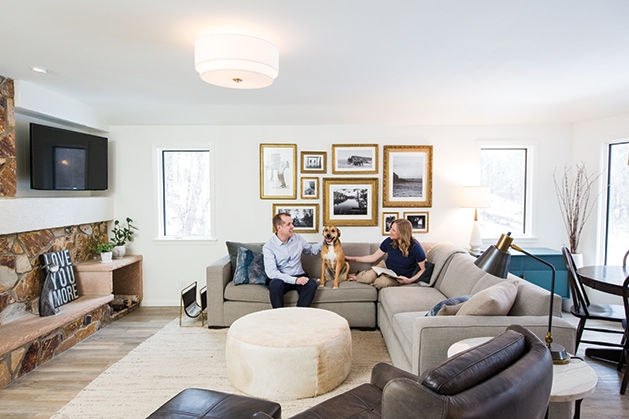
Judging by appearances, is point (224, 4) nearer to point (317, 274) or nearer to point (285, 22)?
point (285, 22)

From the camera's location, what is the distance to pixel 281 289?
3.87 m

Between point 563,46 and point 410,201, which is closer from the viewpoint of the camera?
point 563,46

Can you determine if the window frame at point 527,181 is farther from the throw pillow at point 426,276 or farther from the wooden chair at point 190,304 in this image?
the wooden chair at point 190,304

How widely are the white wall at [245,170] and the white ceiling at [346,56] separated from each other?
0.87 feet

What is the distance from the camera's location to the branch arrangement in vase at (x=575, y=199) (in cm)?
469

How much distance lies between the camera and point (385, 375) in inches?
77.8

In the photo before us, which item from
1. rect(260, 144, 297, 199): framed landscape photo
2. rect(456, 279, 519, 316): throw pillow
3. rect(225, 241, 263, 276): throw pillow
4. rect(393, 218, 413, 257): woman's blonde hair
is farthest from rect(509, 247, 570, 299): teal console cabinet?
rect(225, 241, 263, 276): throw pillow

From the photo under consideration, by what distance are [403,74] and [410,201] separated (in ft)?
6.87

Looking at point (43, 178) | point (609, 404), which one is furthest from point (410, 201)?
point (43, 178)

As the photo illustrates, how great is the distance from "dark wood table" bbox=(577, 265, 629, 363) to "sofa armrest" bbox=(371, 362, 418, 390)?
199 cm

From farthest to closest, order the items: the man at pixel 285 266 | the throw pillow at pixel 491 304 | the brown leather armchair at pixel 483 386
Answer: the man at pixel 285 266 < the throw pillow at pixel 491 304 < the brown leather armchair at pixel 483 386

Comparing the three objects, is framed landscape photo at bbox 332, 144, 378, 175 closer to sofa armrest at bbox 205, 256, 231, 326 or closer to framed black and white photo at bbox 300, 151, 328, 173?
framed black and white photo at bbox 300, 151, 328, 173

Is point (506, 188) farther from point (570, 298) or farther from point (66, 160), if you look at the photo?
A: point (66, 160)

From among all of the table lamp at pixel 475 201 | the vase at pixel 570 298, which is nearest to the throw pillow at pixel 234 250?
the table lamp at pixel 475 201
